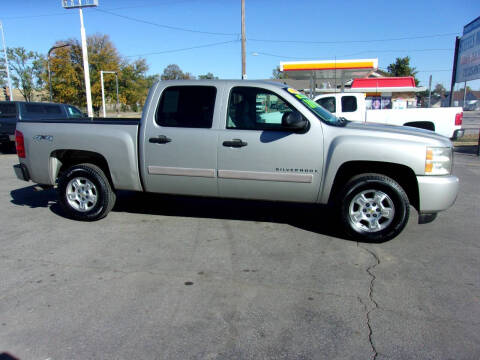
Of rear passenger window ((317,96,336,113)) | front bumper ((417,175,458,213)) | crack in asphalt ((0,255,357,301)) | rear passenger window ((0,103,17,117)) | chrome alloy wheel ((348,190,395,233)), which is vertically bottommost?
crack in asphalt ((0,255,357,301))

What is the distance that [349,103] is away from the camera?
42.2ft

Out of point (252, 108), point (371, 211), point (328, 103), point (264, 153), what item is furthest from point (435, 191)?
point (328, 103)

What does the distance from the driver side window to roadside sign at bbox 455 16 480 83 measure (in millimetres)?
15082

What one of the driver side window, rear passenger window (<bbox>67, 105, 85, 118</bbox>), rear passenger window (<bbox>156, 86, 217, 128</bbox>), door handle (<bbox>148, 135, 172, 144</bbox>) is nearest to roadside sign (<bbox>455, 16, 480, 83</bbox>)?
the driver side window

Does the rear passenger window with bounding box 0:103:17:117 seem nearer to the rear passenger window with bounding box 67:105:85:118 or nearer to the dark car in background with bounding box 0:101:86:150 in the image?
the dark car in background with bounding box 0:101:86:150

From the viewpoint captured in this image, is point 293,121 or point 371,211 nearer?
point 293,121

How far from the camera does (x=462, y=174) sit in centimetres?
955

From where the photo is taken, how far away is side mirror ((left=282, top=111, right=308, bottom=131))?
4559mm

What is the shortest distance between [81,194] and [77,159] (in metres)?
0.56

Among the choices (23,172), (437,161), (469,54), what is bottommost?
(23,172)

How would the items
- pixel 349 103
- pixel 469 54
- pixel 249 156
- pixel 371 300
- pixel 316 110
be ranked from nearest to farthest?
pixel 371 300 < pixel 249 156 < pixel 316 110 < pixel 349 103 < pixel 469 54

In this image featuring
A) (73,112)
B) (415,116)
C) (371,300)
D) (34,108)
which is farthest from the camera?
(73,112)

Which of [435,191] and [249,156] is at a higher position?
[249,156]

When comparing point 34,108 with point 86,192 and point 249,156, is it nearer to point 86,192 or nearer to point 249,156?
point 86,192
